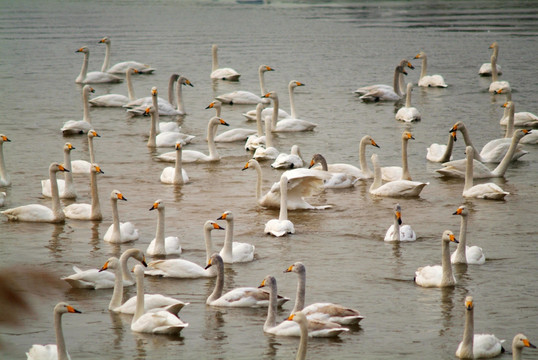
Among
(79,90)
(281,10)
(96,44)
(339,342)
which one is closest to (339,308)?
(339,342)

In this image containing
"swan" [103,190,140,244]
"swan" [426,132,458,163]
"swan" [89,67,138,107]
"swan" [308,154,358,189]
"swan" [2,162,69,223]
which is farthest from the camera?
"swan" [89,67,138,107]

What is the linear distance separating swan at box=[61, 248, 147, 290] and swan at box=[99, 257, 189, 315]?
1.34 ft

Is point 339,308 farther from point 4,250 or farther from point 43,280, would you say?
point 43,280

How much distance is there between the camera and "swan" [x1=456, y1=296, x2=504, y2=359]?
26.2ft

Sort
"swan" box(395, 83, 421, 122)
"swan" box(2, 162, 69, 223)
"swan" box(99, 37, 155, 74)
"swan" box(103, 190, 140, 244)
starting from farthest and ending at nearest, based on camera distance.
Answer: "swan" box(99, 37, 155, 74), "swan" box(395, 83, 421, 122), "swan" box(2, 162, 69, 223), "swan" box(103, 190, 140, 244)

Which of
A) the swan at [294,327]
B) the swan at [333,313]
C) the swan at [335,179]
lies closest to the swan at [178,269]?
the swan at [294,327]

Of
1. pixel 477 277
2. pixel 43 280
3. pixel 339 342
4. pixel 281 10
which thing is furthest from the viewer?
pixel 281 10

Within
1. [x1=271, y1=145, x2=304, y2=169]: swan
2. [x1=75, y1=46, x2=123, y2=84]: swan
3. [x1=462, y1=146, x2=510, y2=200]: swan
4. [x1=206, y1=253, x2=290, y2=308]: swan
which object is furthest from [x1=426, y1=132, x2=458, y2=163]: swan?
[x1=75, y1=46, x2=123, y2=84]: swan

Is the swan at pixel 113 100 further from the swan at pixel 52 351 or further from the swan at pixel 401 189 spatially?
the swan at pixel 52 351

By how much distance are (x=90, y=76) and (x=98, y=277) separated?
810 inches

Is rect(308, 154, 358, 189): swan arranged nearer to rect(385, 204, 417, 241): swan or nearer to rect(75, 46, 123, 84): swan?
rect(385, 204, 417, 241): swan

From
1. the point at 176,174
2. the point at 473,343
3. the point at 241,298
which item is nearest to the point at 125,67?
the point at 176,174

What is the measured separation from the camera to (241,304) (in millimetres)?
9648

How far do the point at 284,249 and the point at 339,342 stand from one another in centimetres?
357
